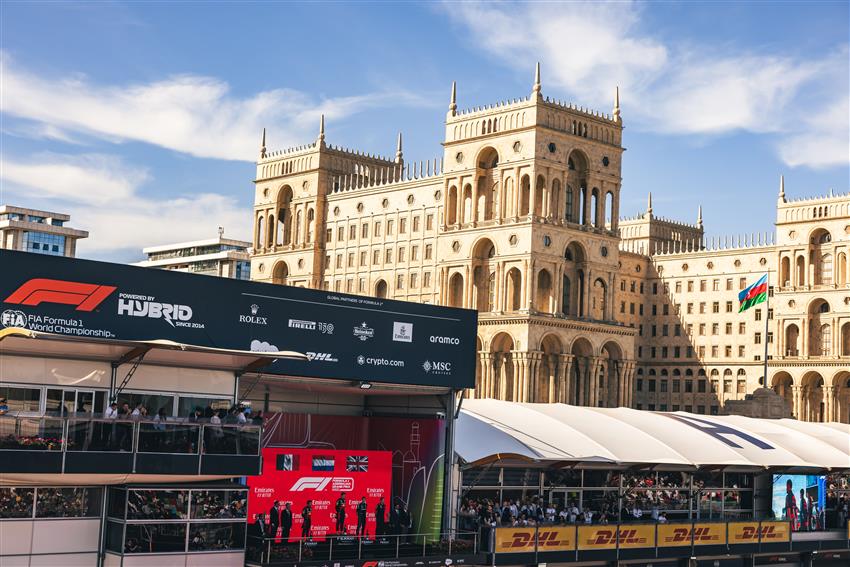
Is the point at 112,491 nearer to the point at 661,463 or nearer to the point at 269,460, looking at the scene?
the point at 269,460

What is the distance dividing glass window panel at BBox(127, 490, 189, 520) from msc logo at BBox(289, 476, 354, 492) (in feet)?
22.2

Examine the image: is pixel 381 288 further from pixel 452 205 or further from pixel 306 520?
pixel 306 520

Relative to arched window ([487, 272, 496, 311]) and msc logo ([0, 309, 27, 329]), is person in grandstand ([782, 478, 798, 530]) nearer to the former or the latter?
msc logo ([0, 309, 27, 329])

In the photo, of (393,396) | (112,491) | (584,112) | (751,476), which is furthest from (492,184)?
(112,491)

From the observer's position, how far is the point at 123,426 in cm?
3641

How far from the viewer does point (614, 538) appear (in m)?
49.3

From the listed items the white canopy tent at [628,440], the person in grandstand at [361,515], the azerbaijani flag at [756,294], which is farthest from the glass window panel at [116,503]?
the azerbaijani flag at [756,294]

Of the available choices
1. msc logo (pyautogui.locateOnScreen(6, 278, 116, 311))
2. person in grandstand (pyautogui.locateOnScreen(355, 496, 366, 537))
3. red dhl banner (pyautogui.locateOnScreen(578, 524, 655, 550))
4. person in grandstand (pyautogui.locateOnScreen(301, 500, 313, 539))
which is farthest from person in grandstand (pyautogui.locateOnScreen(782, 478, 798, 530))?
msc logo (pyautogui.locateOnScreen(6, 278, 116, 311))

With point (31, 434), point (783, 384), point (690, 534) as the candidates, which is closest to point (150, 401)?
point (31, 434)

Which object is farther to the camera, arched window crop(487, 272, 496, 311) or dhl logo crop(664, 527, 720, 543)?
arched window crop(487, 272, 496, 311)

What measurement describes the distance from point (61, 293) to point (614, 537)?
80.1ft

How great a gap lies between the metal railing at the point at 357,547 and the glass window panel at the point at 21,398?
27.2ft

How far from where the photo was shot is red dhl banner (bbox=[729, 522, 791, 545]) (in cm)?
5406

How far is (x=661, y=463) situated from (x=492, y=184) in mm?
53881
